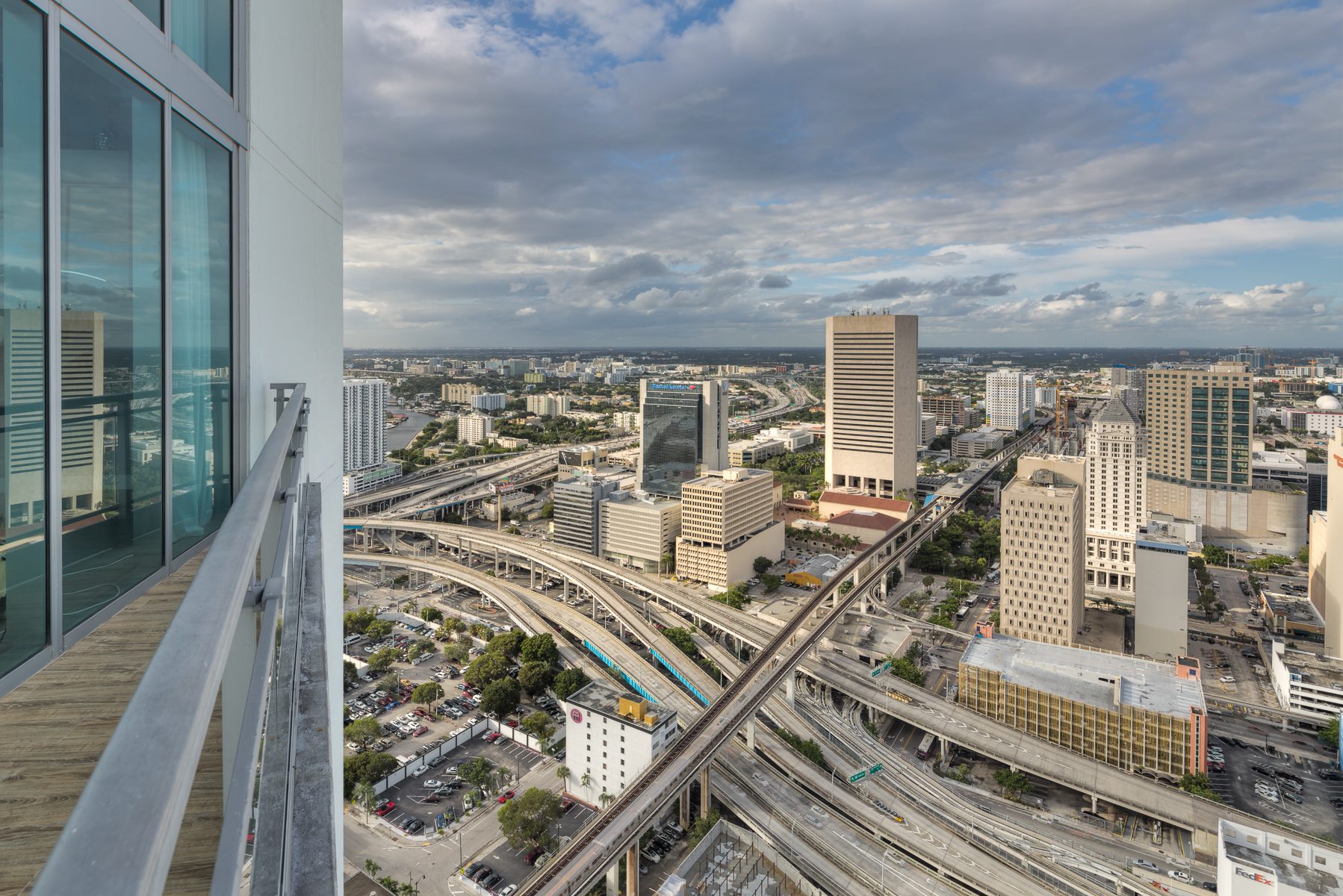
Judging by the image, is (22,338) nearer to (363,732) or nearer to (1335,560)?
(363,732)

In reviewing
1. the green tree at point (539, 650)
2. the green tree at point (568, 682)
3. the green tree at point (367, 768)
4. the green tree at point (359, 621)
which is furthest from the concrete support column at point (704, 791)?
the green tree at point (359, 621)

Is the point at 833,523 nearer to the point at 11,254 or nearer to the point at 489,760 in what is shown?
the point at 489,760

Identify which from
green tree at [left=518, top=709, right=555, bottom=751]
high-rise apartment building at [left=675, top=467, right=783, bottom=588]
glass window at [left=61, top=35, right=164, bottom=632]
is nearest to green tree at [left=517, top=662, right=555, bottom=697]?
green tree at [left=518, top=709, right=555, bottom=751]

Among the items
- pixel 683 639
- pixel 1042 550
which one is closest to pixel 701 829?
pixel 683 639

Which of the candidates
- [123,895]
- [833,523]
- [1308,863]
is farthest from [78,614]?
[833,523]

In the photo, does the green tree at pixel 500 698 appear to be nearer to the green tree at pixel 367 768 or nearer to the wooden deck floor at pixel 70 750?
the green tree at pixel 367 768

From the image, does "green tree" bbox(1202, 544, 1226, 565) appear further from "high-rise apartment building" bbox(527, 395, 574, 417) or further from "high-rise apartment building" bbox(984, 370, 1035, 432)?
"high-rise apartment building" bbox(527, 395, 574, 417)
